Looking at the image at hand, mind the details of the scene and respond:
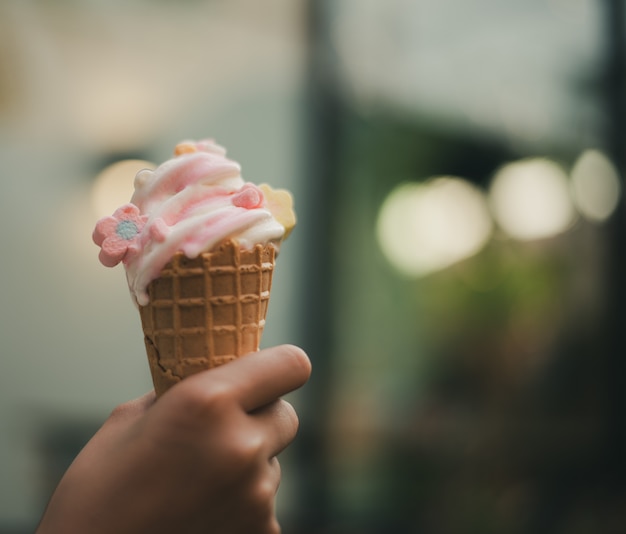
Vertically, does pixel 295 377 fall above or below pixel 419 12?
below

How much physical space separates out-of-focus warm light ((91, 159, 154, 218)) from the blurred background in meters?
0.41

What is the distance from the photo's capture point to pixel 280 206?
1.58 meters

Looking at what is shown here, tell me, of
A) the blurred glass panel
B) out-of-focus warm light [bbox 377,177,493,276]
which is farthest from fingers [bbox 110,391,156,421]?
out-of-focus warm light [bbox 377,177,493,276]

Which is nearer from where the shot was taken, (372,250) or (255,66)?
(255,66)

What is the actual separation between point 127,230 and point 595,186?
459cm

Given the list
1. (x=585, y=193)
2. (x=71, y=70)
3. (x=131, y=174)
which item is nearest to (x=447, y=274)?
(x=585, y=193)

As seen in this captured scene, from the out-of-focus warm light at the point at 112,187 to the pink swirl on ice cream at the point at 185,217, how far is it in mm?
2464

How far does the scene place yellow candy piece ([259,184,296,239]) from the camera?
1.58 m

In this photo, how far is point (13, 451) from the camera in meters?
3.61

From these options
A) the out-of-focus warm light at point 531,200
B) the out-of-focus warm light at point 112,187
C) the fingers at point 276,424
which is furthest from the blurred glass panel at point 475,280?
the fingers at point 276,424

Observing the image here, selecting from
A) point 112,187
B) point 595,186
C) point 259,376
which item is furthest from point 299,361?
point 595,186

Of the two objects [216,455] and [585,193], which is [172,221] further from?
[585,193]

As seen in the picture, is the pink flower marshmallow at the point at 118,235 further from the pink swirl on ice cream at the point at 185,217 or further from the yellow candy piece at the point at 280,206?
the yellow candy piece at the point at 280,206

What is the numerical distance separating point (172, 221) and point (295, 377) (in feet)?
1.37
